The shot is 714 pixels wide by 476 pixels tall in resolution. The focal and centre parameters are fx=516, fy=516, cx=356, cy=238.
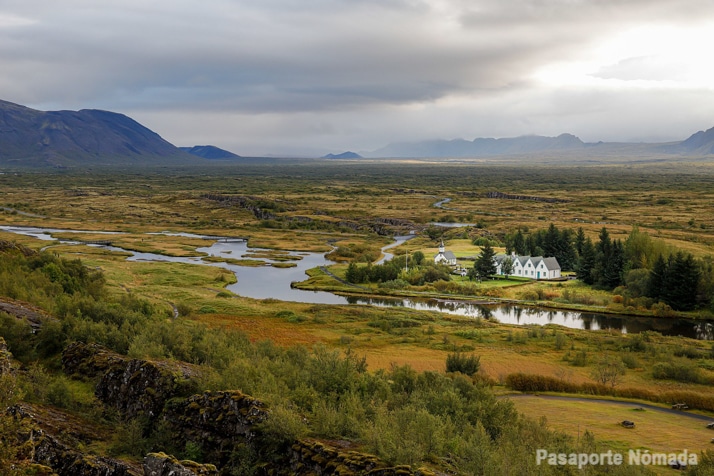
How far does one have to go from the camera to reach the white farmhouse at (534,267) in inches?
3076

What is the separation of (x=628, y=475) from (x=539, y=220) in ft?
412

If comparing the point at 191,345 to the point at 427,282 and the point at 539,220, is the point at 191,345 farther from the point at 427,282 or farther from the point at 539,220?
the point at 539,220

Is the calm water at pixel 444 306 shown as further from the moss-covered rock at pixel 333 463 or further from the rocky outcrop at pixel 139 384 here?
the moss-covered rock at pixel 333 463

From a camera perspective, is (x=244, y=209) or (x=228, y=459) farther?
(x=244, y=209)

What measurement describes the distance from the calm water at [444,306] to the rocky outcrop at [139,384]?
155ft

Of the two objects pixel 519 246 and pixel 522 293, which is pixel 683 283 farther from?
pixel 519 246

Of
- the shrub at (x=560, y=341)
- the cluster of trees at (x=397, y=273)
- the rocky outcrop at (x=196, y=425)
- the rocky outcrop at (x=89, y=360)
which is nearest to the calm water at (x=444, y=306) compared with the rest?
the cluster of trees at (x=397, y=273)

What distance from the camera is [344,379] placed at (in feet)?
66.7

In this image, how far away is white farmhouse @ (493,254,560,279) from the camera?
256ft

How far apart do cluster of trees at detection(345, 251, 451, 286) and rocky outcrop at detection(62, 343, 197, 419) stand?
59.5 m

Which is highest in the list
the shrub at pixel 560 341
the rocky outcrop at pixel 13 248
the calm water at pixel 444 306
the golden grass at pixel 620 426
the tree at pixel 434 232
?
the rocky outcrop at pixel 13 248

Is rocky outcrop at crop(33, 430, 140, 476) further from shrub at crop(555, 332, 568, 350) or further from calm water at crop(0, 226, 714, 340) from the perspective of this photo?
calm water at crop(0, 226, 714, 340)

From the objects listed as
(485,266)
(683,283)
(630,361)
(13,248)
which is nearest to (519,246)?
(485,266)

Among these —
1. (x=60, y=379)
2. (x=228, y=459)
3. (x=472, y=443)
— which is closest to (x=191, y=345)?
(x=60, y=379)
